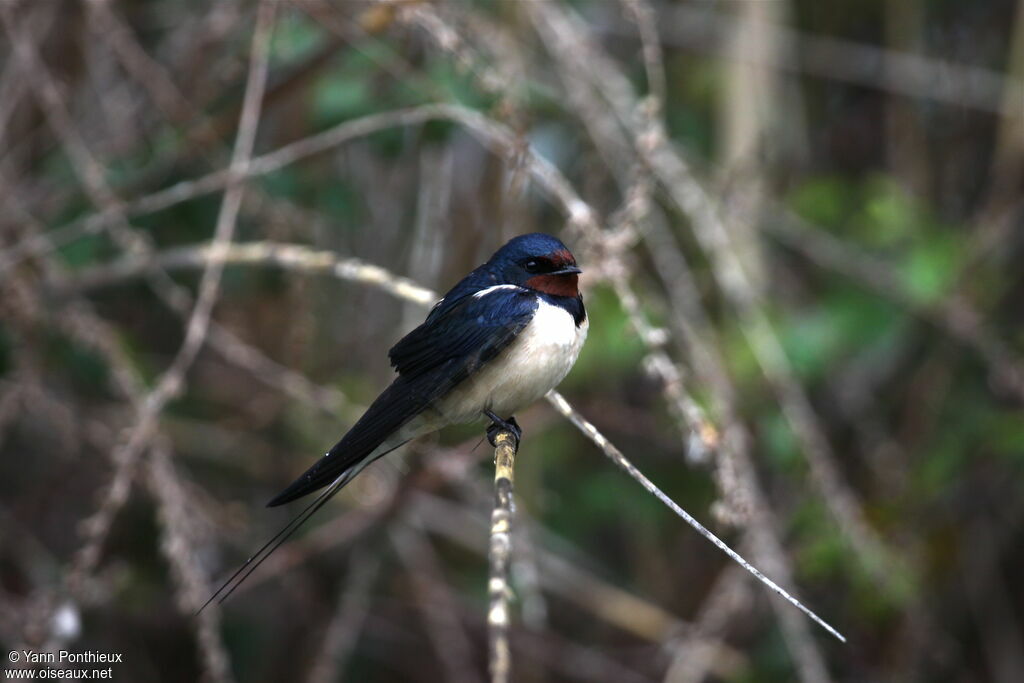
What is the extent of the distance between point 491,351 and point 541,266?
8.5 inches

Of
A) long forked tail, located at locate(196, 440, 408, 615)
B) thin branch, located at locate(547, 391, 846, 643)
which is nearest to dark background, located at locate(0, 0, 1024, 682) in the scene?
long forked tail, located at locate(196, 440, 408, 615)

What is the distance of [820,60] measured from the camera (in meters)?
4.15

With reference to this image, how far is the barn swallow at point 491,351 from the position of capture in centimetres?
209

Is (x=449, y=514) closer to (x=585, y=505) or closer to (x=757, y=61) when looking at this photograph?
(x=585, y=505)

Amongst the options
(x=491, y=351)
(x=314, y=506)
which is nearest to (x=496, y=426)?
(x=491, y=351)

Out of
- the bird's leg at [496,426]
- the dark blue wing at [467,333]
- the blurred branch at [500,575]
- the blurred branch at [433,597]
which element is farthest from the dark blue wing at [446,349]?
the blurred branch at [433,597]

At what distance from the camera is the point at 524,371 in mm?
2096

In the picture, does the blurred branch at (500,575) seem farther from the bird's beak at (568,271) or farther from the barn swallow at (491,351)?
the bird's beak at (568,271)

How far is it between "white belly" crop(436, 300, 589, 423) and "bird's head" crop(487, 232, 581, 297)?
0.05 metres

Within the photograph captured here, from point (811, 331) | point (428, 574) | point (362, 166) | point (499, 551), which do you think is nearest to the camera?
point (499, 551)

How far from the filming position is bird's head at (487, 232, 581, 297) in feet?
7.29

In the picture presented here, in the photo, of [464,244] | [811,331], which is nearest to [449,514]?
[464,244]

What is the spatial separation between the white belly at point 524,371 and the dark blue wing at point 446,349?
0.08ft

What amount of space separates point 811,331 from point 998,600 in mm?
1530
